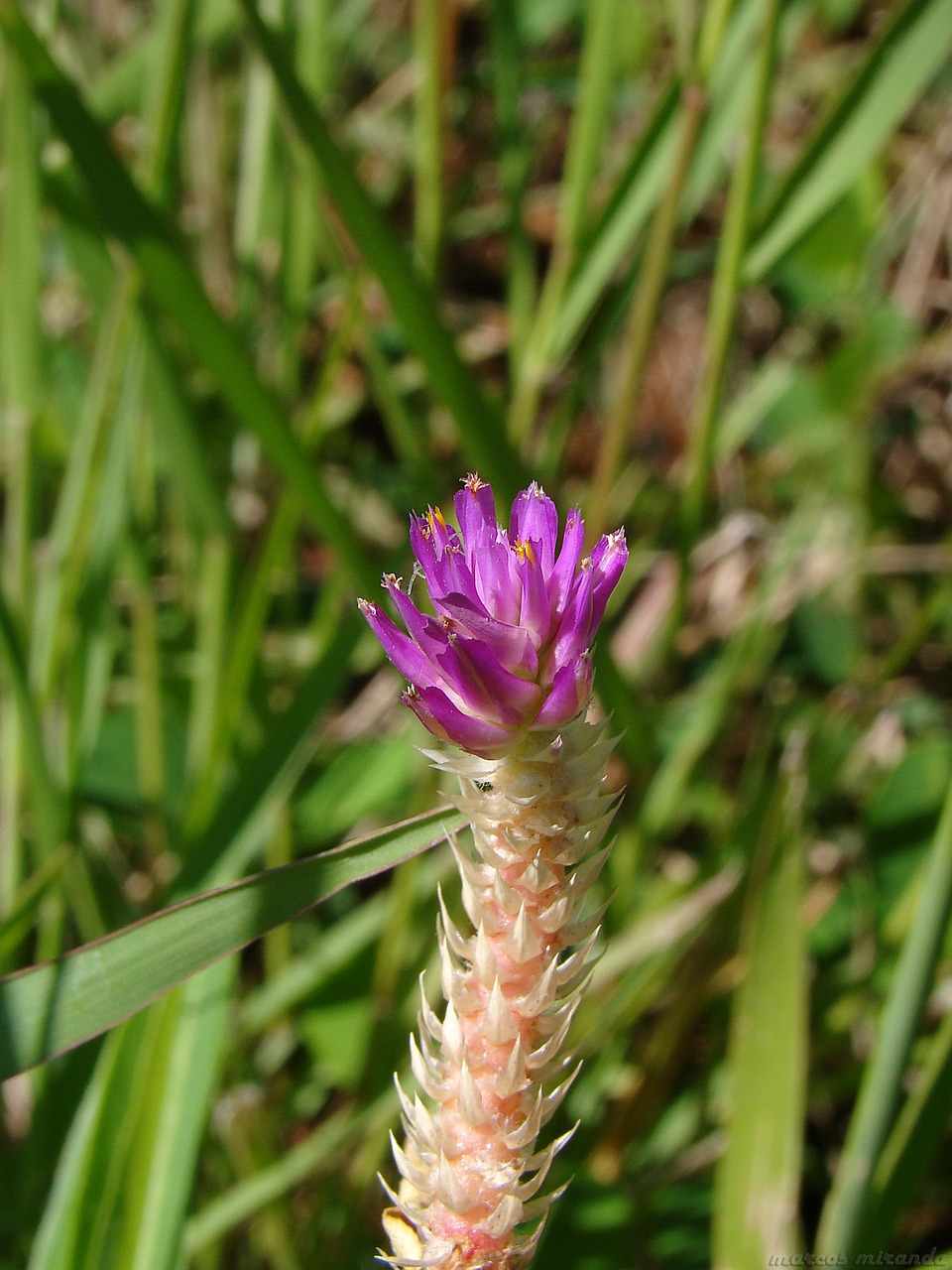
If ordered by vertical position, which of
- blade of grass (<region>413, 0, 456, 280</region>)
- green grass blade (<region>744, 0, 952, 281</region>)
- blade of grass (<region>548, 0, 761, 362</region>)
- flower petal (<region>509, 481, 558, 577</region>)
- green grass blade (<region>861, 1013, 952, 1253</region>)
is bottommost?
green grass blade (<region>861, 1013, 952, 1253</region>)

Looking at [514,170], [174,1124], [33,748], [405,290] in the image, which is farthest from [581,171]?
[174,1124]

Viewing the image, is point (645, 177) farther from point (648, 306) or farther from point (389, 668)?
point (389, 668)

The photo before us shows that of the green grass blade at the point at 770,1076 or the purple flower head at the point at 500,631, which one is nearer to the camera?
the purple flower head at the point at 500,631

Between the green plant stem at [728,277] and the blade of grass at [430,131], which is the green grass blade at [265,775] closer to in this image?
the green plant stem at [728,277]

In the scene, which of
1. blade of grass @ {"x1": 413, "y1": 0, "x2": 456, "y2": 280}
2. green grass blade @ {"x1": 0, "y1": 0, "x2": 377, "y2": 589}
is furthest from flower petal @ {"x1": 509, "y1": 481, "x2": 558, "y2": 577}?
blade of grass @ {"x1": 413, "y1": 0, "x2": 456, "y2": 280}

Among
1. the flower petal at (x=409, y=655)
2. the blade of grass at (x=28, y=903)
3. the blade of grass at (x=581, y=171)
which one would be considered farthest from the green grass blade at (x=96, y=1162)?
the blade of grass at (x=581, y=171)

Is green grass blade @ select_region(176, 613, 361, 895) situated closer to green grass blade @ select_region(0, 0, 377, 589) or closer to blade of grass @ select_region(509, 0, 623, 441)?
green grass blade @ select_region(0, 0, 377, 589)
